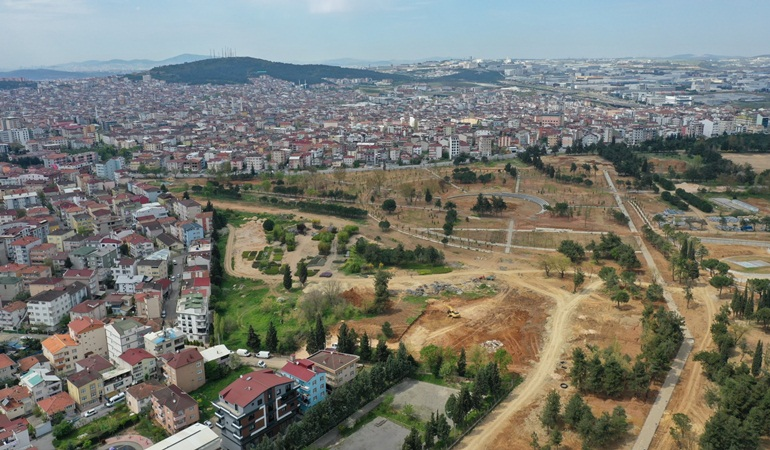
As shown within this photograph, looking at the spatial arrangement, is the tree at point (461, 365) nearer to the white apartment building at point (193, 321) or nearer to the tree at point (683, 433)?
the tree at point (683, 433)

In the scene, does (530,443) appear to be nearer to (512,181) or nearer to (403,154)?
(512,181)

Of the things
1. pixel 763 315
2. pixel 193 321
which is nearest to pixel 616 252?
pixel 763 315

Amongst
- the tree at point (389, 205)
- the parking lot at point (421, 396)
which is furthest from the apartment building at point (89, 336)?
the tree at point (389, 205)

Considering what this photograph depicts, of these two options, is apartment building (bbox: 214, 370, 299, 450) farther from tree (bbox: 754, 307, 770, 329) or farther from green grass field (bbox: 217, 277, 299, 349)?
tree (bbox: 754, 307, 770, 329)

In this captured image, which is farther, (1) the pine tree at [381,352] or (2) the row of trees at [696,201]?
(2) the row of trees at [696,201]

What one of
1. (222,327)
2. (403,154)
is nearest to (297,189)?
(403,154)
